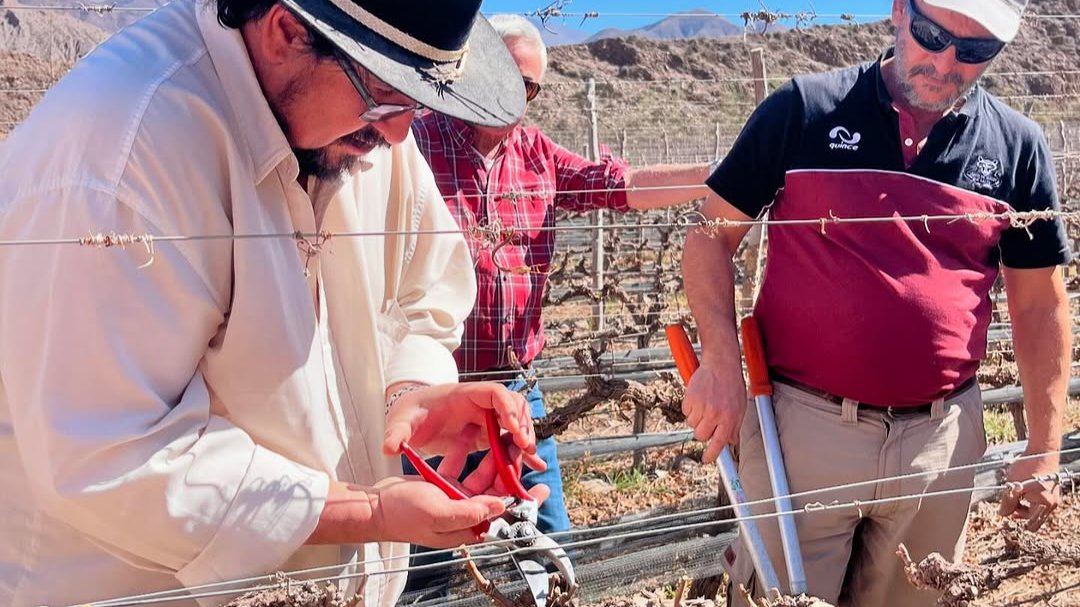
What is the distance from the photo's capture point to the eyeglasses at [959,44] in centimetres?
217

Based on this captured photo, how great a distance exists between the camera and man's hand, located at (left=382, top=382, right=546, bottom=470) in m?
1.57

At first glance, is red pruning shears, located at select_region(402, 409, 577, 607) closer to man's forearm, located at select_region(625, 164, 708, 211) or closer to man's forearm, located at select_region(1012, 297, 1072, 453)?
man's forearm, located at select_region(1012, 297, 1072, 453)

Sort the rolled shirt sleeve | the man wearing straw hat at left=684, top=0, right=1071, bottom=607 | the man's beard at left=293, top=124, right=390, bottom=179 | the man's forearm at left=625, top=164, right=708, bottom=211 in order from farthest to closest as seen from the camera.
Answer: the man's forearm at left=625, top=164, right=708, bottom=211 < the man wearing straw hat at left=684, top=0, right=1071, bottom=607 < the man's beard at left=293, top=124, right=390, bottom=179 < the rolled shirt sleeve

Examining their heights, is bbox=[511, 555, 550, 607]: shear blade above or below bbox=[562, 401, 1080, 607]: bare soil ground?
above

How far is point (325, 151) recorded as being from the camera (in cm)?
144

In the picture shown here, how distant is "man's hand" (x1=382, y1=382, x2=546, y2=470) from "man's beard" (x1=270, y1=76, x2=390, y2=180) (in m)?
0.38

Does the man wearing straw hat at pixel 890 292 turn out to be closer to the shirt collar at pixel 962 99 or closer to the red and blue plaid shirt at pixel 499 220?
the shirt collar at pixel 962 99

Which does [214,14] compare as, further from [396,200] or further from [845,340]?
[845,340]

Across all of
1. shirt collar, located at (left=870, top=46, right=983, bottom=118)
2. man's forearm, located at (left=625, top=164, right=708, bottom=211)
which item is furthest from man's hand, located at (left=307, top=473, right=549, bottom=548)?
man's forearm, located at (left=625, top=164, right=708, bottom=211)

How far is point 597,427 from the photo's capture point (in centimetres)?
685

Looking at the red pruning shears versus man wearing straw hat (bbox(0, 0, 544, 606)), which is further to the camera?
the red pruning shears

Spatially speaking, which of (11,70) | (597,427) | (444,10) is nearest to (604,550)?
(444,10)

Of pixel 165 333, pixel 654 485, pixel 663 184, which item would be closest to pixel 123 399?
pixel 165 333

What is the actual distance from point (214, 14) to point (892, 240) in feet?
4.99
